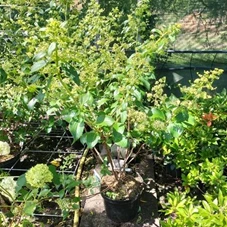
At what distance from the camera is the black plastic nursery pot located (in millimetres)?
1935

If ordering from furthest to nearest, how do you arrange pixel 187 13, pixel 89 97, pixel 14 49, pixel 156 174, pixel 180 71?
1. pixel 180 71
2. pixel 187 13
3. pixel 156 174
4. pixel 14 49
5. pixel 89 97

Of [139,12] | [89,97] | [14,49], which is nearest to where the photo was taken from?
[89,97]

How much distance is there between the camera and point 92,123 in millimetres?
1537

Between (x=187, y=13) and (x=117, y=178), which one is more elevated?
(x=187, y=13)

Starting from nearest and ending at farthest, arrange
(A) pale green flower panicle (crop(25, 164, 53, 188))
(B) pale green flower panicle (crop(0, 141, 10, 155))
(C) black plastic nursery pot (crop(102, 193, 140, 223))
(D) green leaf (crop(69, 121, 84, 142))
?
(A) pale green flower panicle (crop(25, 164, 53, 188))
(D) green leaf (crop(69, 121, 84, 142))
(C) black plastic nursery pot (crop(102, 193, 140, 223))
(B) pale green flower panicle (crop(0, 141, 10, 155))

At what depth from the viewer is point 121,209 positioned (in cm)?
196

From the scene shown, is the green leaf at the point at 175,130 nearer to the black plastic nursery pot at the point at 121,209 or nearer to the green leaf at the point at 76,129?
the green leaf at the point at 76,129

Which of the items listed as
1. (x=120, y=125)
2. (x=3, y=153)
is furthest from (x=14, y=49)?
(x=120, y=125)

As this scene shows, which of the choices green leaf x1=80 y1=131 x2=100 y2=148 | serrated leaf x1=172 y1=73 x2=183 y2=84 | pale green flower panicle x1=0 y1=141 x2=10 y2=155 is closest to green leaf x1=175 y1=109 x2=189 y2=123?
green leaf x1=80 y1=131 x2=100 y2=148

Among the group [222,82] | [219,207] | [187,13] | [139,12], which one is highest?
[139,12]

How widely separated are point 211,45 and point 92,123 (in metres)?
2.02

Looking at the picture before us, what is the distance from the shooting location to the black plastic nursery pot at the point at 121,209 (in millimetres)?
1935

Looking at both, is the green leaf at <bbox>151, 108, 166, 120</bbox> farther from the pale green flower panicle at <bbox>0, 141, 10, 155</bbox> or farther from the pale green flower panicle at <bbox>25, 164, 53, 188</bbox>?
the pale green flower panicle at <bbox>0, 141, 10, 155</bbox>

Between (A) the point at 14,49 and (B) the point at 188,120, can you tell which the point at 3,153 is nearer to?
(A) the point at 14,49
